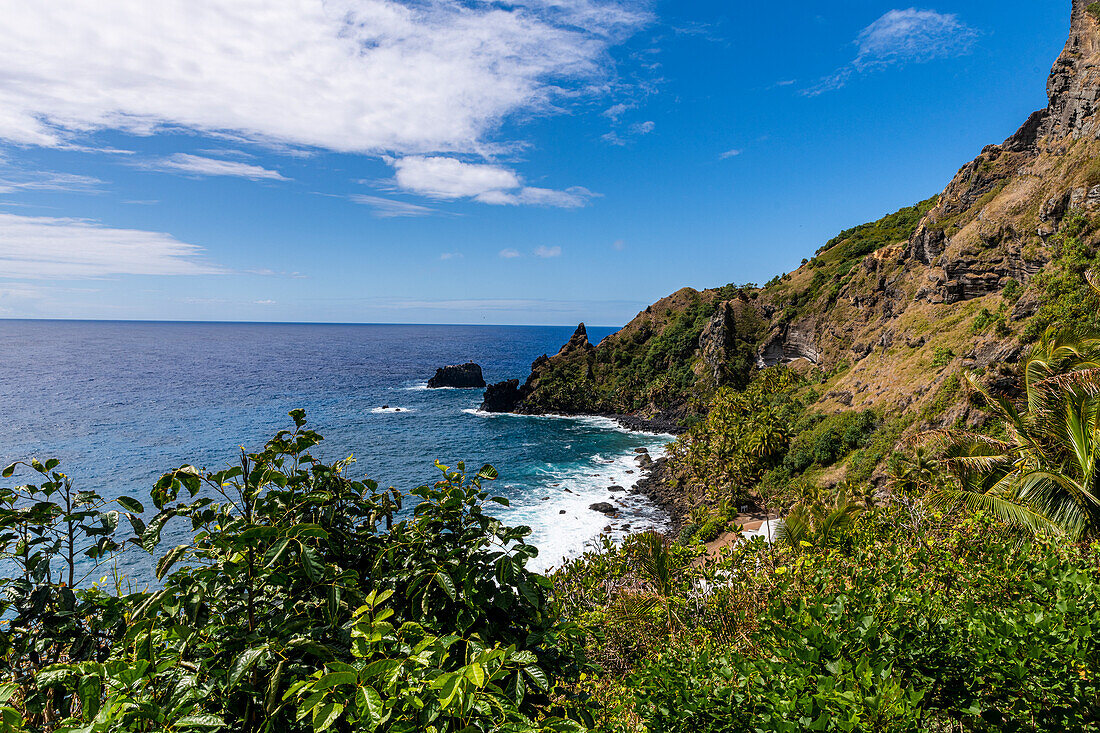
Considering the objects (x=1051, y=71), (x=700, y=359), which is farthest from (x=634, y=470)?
(x=1051, y=71)

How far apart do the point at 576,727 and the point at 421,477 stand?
2073 inches

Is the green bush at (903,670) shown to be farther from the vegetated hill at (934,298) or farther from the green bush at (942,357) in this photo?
the green bush at (942,357)

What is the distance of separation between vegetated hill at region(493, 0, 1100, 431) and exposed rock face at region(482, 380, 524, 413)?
1.21ft

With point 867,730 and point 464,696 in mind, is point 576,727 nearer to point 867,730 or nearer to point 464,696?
point 464,696

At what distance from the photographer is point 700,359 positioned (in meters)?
87.7

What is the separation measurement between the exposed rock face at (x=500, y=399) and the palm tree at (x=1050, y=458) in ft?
257

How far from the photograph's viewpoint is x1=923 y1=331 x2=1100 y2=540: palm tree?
10133mm

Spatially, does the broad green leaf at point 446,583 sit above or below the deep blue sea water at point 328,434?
above

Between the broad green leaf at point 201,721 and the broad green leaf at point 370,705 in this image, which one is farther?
the broad green leaf at point 201,721

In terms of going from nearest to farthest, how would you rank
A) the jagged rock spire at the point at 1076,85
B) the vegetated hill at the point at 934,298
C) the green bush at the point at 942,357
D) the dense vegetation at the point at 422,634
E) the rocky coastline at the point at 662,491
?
the dense vegetation at the point at 422,634
the vegetated hill at the point at 934,298
the green bush at the point at 942,357
the jagged rock spire at the point at 1076,85
the rocky coastline at the point at 662,491

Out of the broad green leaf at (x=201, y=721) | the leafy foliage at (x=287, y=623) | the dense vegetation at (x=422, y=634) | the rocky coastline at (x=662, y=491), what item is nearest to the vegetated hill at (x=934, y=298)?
the rocky coastline at (x=662, y=491)

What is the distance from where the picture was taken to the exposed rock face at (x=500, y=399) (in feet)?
296

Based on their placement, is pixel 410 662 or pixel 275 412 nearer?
pixel 410 662

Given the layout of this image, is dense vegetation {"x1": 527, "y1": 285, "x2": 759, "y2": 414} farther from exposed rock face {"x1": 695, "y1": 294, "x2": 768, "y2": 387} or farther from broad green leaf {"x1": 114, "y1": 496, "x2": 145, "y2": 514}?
broad green leaf {"x1": 114, "y1": 496, "x2": 145, "y2": 514}
